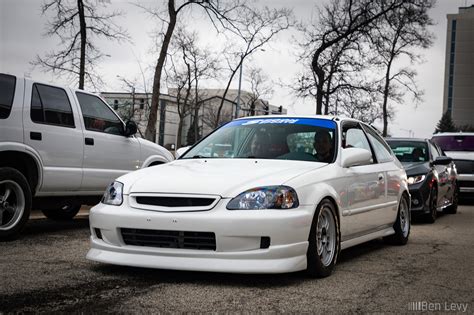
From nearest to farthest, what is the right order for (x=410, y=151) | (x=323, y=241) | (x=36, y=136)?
(x=323, y=241) → (x=36, y=136) → (x=410, y=151)

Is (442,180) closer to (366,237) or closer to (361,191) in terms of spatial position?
(366,237)

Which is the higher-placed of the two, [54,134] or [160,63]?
[160,63]

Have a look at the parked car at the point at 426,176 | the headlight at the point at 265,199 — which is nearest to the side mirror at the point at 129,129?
the headlight at the point at 265,199

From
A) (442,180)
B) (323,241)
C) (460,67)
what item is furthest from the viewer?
(460,67)

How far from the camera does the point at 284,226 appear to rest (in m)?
4.92

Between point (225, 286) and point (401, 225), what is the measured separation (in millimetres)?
3635

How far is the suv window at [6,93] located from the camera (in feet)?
23.0

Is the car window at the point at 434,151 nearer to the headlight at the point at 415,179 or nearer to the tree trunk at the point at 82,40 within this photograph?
the headlight at the point at 415,179

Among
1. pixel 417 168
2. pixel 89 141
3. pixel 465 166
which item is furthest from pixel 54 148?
pixel 465 166

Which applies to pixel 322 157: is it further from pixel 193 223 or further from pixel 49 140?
pixel 49 140

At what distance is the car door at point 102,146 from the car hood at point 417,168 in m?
4.82

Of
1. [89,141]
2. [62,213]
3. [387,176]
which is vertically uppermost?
[89,141]

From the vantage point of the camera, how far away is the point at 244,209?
4.93 meters

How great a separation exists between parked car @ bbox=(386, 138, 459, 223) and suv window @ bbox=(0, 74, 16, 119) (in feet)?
21.8
